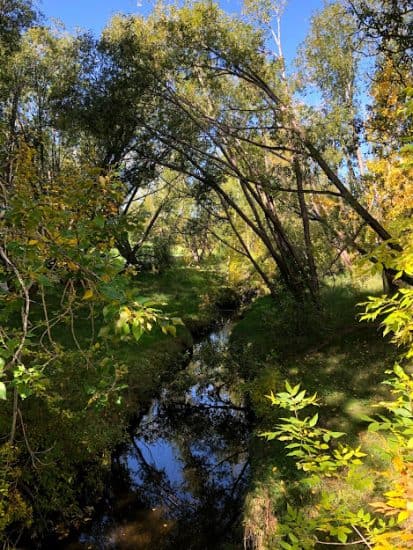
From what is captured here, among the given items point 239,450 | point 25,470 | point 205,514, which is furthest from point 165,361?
point 25,470

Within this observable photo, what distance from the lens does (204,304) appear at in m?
21.1

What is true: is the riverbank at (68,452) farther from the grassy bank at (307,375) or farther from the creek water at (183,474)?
the grassy bank at (307,375)

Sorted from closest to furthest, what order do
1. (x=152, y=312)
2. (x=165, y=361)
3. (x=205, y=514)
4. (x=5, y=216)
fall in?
(x=152, y=312)
(x=5, y=216)
(x=205, y=514)
(x=165, y=361)

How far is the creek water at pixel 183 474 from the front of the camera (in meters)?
6.73

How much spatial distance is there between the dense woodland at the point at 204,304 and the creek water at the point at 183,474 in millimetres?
256

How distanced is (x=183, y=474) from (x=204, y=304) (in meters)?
12.9

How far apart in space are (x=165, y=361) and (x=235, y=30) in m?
9.64

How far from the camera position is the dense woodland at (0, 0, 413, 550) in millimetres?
2629

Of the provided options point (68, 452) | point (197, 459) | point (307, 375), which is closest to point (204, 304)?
point (307, 375)

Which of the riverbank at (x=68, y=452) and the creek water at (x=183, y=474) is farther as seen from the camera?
the creek water at (x=183, y=474)

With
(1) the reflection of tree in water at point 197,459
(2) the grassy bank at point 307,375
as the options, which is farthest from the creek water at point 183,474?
(2) the grassy bank at point 307,375

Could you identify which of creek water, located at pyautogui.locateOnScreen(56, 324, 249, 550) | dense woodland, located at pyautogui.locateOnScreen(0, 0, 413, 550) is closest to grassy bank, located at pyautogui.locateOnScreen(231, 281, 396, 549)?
dense woodland, located at pyautogui.locateOnScreen(0, 0, 413, 550)

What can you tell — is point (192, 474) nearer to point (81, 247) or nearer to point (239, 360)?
point (239, 360)

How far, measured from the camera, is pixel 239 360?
11.2 meters
